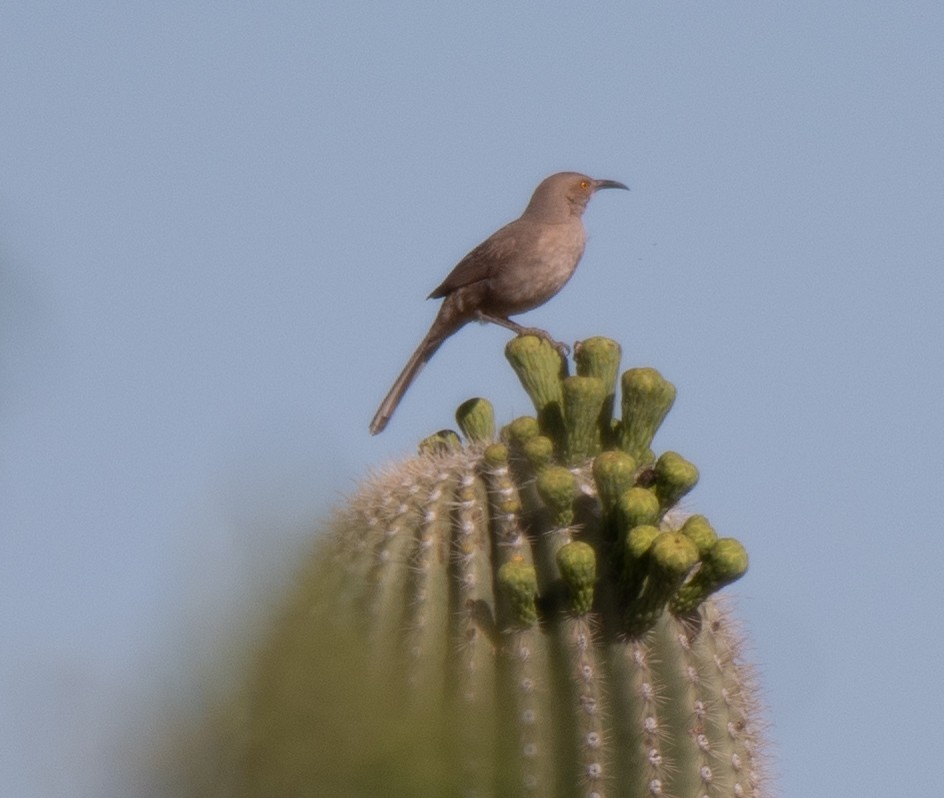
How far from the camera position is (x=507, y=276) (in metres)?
6.45

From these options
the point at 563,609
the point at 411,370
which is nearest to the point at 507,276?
the point at 411,370

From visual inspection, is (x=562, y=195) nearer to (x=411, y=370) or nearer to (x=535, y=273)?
(x=535, y=273)

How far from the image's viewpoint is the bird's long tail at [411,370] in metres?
6.05

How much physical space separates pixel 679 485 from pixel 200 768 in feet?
5.84

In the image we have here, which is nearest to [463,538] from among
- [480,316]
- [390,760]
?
[390,760]

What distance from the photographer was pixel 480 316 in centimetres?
660

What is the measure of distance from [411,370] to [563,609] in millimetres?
3001

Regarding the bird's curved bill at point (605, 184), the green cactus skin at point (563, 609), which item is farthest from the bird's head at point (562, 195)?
the green cactus skin at point (563, 609)

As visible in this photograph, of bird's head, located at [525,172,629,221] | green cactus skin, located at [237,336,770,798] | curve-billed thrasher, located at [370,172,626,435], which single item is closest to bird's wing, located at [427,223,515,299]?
curve-billed thrasher, located at [370,172,626,435]

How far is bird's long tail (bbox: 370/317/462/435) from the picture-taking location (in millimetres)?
6051

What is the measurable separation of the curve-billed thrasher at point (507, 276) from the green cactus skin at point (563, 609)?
256 cm

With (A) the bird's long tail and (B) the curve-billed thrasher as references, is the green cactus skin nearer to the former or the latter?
(A) the bird's long tail

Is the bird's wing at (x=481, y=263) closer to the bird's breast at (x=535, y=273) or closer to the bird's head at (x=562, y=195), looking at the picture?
the bird's breast at (x=535, y=273)

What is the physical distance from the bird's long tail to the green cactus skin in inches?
85.1
